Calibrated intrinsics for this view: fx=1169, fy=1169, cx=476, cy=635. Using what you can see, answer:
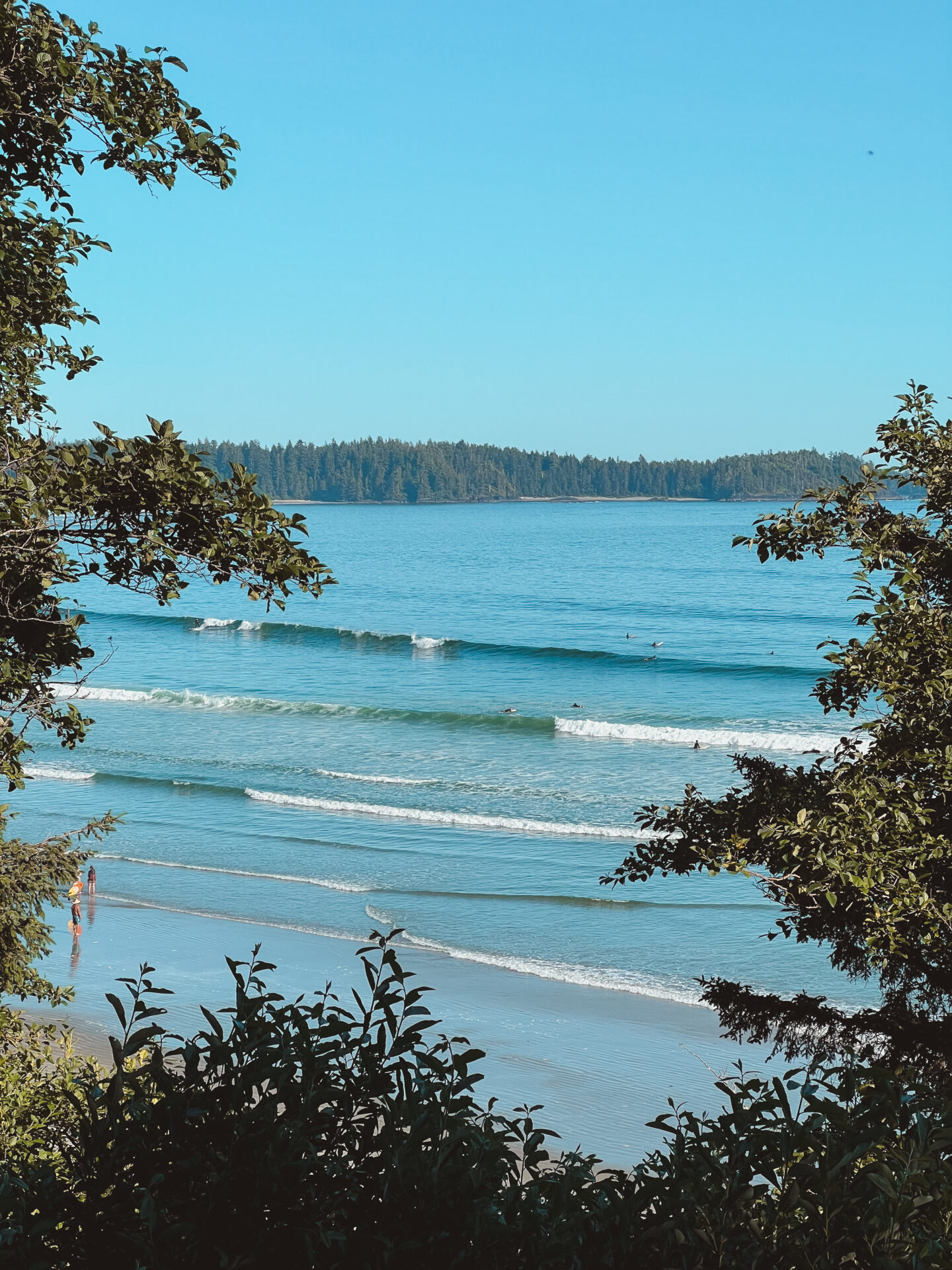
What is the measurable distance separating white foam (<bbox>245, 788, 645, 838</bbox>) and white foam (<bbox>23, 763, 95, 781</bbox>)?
4364mm

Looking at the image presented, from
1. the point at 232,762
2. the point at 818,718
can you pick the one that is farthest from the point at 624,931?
the point at 818,718

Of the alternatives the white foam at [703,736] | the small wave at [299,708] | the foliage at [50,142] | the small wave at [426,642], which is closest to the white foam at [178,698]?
the small wave at [299,708]

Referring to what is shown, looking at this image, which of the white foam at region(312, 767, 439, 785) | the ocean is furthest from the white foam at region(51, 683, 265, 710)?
the white foam at region(312, 767, 439, 785)

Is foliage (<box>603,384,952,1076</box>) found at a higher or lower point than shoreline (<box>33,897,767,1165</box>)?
higher

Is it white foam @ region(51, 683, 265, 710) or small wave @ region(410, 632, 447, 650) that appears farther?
small wave @ region(410, 632, 447, 650)

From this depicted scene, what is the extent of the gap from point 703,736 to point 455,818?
11.3m

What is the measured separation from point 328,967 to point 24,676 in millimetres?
10841

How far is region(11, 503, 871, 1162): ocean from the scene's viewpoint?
14.4m

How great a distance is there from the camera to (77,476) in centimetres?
477

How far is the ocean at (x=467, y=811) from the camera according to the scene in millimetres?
14359

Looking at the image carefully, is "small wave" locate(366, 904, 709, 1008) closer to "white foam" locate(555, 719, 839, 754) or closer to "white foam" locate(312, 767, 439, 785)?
"white foam" locate(312, 767, 439, 785)

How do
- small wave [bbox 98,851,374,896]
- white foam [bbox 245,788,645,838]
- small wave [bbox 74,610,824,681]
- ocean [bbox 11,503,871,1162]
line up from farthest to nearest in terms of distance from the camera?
small wave [bbox 74,610,824,681], white foam [bbox 245,788,645,838], small wave [bbox 98,851,374,896], ocean [bbox 11,503,871,1162]

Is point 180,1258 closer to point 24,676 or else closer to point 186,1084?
point 186,1084

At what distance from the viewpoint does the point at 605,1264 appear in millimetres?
2152
